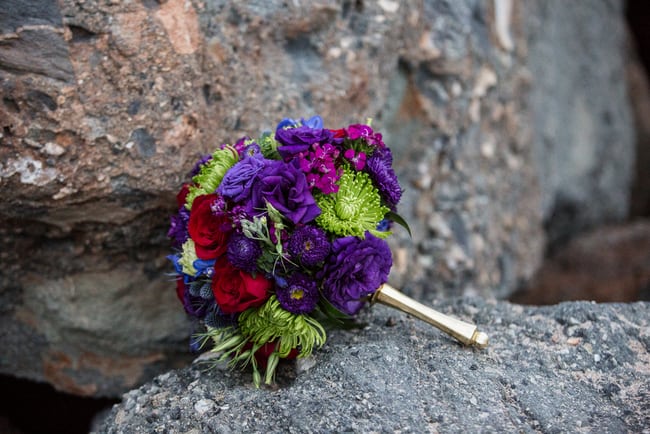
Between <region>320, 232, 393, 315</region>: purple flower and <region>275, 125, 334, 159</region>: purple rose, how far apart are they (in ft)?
0.96

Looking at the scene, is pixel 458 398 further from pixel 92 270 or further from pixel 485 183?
pixel 485 183

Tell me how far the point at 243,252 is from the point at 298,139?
37cm

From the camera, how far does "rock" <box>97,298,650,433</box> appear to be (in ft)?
5.54

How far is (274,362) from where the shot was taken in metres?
1.86

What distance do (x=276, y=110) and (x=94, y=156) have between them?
683 millimetres

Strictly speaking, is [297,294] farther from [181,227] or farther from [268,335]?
[181,227]

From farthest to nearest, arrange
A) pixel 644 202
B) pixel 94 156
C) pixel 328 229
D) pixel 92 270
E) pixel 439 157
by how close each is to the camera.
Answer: pixel 644 202
pixel 439 157
pixel 92 270
pixel 94 156
pixel 328 229

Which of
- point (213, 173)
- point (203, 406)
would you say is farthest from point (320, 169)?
point (203, 406)

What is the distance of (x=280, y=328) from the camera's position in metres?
1.80

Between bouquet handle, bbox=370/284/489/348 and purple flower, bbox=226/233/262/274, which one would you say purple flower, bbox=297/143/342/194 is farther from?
bouquet handle, bbox=370/284/489/348

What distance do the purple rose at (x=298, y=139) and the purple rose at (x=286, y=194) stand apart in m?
0.08

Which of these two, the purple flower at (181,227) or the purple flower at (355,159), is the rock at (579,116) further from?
the purple flower at (181,227)

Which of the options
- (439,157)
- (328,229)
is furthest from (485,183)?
(328,229)

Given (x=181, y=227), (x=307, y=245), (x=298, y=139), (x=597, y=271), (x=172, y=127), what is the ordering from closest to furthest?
(x=307, y=245) → (x=298, y=139) → (x=181, y=227) → (x=172, y=127) → (x=597, y=271)
